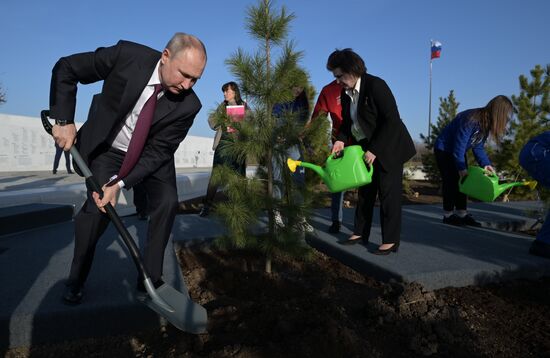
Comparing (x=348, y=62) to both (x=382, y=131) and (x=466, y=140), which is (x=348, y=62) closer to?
(x=382, y=131)

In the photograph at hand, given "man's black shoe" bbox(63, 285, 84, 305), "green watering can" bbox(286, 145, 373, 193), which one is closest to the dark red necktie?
"man's black shoe" bbox(63, 285, 84, 305)

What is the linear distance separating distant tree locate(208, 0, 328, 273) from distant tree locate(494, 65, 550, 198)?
25.5ft

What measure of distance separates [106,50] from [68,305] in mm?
1307

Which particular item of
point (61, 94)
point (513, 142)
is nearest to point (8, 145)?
point (61, 94)

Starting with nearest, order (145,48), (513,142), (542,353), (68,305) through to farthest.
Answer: (542,353)
(68,305)
(145,48)
(513,142)

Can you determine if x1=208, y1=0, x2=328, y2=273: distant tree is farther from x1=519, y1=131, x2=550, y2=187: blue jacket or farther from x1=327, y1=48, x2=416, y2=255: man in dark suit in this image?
x1=519, y1=131, x2=550, y2=187: blue jacket

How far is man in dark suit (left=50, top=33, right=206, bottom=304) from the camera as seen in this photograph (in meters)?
1.96

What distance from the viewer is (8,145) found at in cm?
1438

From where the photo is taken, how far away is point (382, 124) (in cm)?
298

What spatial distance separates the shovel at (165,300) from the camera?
5.79ft

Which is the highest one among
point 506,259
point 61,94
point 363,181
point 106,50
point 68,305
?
point 106,50

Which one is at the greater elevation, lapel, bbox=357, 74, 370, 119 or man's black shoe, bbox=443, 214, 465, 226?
lapel, bbox=357, 74, 370, 119

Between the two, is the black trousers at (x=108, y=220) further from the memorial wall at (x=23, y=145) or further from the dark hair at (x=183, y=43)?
the memorial wall at (x=23, y=145)

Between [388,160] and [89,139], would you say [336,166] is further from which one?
[89,139]
